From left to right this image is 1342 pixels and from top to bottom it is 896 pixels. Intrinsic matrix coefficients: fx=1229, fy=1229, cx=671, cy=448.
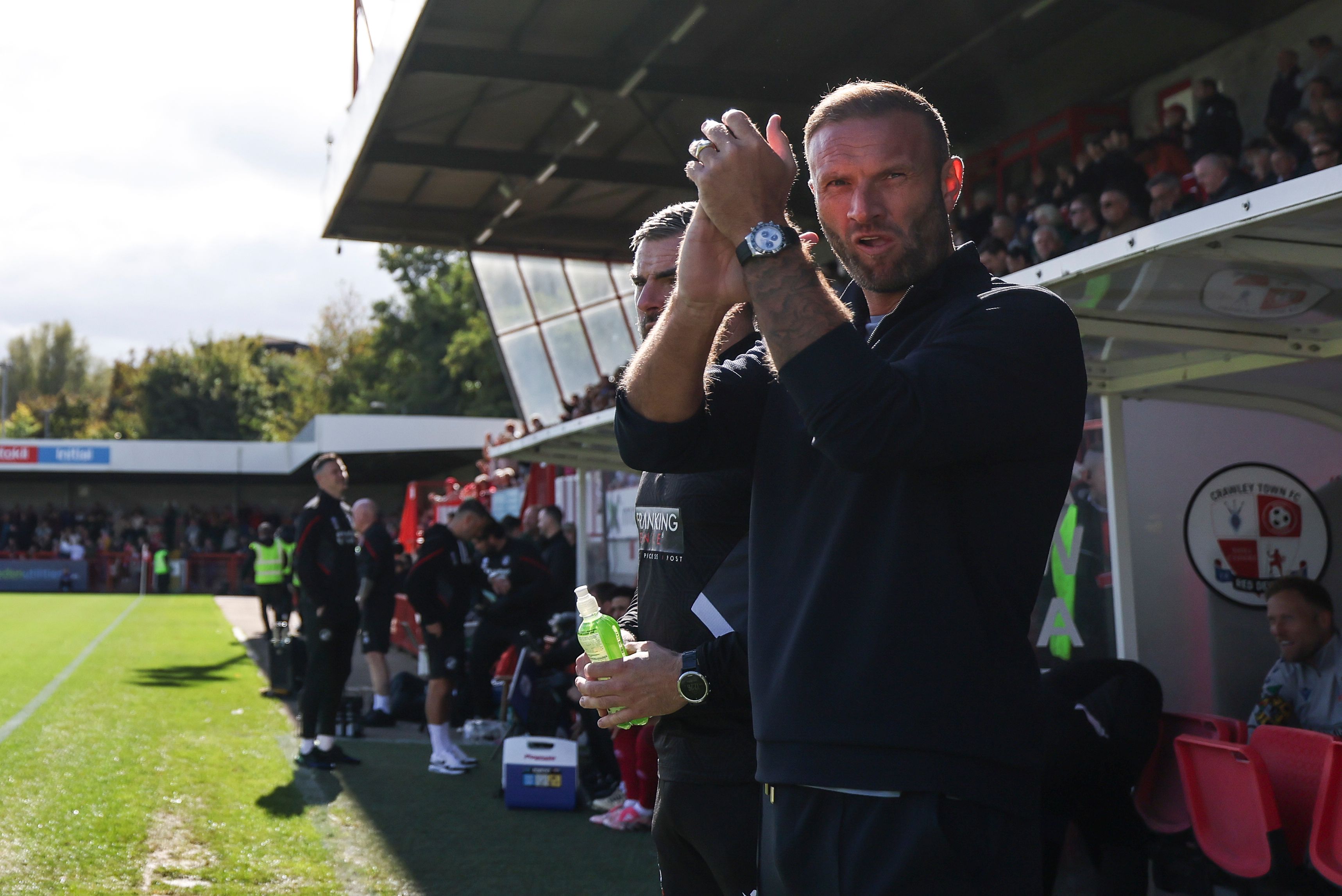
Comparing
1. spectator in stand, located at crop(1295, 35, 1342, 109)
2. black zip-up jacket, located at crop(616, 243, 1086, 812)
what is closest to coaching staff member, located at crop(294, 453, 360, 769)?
black zip-up jacket, located at crop(616, 243, 1086, 812)

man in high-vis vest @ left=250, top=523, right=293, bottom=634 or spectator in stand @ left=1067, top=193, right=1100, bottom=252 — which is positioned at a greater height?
spectator in stand @ left=1067, top=193, right=1100, bottom=252

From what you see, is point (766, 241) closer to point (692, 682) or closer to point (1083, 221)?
point (692, 682)

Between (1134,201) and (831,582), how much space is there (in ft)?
30.4

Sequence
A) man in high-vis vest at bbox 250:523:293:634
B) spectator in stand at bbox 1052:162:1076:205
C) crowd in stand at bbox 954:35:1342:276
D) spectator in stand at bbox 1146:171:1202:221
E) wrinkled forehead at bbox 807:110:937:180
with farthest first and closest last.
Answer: man in high-vis vest at bbox 250:523:293:634
spectator in stand at bbox 1052:162:1076:205
spectator in stand at bbox 1146:171:1202:221
crowd in stand at bbox 954:35:1342:276
wrinkled forehead at bbox 807:110:937:180

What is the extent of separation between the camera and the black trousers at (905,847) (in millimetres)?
1625

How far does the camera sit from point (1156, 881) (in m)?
5.16

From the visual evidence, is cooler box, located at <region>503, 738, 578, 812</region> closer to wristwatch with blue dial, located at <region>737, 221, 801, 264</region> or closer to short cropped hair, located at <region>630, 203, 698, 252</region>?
short cropped hair, located at <region>630, 203, 698, 252</region>

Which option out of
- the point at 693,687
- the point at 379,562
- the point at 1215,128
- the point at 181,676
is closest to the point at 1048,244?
the point at 1215,128

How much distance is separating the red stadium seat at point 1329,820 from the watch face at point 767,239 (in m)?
3.55

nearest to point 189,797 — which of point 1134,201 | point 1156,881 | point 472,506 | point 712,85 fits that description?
point 472,506

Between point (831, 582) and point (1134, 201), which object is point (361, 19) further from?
point (831, 582)

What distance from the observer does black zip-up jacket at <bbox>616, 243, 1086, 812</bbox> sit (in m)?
1.63

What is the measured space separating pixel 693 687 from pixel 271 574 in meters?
16.0

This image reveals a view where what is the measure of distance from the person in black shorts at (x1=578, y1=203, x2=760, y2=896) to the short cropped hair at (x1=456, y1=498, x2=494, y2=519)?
7.67 meters
